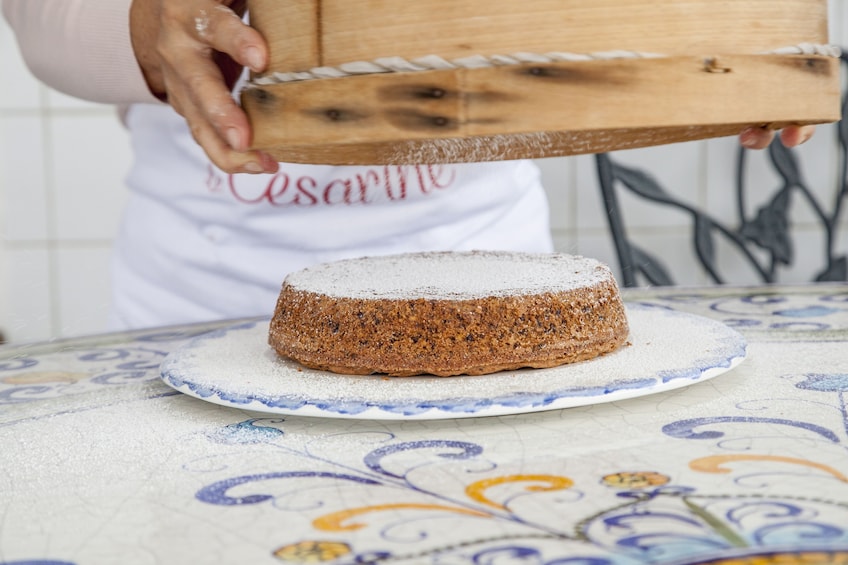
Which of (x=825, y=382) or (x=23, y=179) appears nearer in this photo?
(x=825, y=382)

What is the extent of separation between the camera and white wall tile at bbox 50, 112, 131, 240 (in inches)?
97.7

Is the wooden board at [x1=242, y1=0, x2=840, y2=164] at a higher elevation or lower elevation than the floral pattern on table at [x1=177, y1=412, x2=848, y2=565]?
higher

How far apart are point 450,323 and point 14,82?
2101mm

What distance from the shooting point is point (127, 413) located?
0.67 meters

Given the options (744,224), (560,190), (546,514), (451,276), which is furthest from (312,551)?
(560,190)

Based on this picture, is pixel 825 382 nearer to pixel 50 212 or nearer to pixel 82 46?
pixel 82 46

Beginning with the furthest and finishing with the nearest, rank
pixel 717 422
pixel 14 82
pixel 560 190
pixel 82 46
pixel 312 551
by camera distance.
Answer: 1. pixel 14 82
2. pixel 560 190
3. pixel 82 46
4. pixel 717 422
5. pixel 312 551

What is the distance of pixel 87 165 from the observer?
2492mm

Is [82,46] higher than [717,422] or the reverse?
higher

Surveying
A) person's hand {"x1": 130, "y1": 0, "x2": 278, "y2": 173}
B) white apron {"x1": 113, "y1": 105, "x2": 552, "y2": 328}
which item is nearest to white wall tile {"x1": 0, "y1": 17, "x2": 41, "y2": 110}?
white apron {"x1": 113, "y1": 105, "x2": 552, "y2": 328}

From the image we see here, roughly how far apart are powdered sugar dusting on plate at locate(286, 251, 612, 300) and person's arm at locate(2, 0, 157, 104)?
0.98 feet

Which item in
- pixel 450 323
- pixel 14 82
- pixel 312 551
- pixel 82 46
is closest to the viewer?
pixel 312 551

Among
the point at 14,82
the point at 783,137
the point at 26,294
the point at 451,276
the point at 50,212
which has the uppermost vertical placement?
the point at 14,82

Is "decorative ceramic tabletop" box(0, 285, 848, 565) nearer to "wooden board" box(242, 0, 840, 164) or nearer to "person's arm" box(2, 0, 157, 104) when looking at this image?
"wooden board" box(242, 0, 840, 164)
